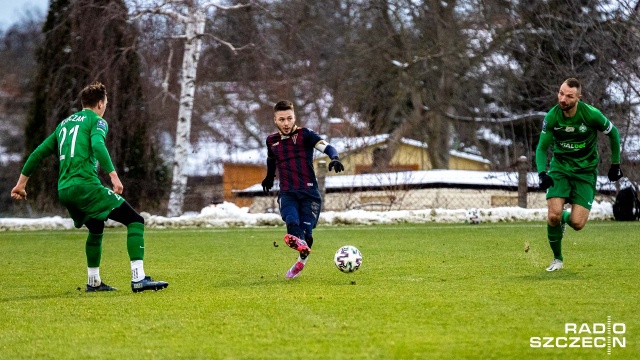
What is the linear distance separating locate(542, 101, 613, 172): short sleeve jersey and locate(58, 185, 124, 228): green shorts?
4.25 meters

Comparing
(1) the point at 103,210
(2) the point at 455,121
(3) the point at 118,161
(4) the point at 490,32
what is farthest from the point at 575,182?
(2) the point at 455,121

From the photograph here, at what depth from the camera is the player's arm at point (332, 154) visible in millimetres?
8953

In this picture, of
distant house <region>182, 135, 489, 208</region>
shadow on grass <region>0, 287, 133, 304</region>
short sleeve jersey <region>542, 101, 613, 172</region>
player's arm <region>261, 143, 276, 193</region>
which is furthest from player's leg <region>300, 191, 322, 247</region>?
distant house <region>182, 135, 489, 208</region>

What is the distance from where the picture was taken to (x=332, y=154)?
9531 mm

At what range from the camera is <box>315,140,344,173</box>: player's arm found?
29.4 ft

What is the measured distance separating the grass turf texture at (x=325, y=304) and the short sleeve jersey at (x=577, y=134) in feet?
3.54

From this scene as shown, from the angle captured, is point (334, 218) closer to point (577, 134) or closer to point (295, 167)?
point (295, 167)

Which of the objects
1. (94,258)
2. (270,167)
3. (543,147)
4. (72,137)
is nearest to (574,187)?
(543,147)

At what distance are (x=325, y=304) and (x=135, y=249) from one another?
2.24 m

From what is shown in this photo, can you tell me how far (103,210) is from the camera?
351 inches

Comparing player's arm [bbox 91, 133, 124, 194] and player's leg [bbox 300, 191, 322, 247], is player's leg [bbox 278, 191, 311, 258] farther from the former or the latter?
player's arm [bbox 91, 133, 124, 194]

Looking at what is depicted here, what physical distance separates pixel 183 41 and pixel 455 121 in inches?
570

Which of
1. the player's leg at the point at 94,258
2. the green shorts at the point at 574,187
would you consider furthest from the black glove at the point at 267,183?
the green shorts at the point at 574,187

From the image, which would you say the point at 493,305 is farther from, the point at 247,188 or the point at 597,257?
the point at 247,188
